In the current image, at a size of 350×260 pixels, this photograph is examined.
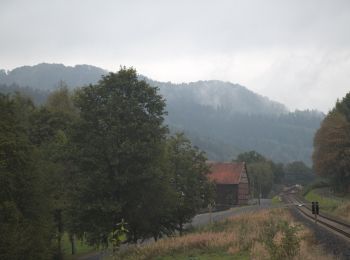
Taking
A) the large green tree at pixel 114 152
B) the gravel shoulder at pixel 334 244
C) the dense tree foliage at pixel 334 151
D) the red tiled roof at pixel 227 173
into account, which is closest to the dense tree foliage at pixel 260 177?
the red tiled roof at pixel 227 173

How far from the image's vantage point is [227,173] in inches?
4284

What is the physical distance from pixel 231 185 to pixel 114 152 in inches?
3068

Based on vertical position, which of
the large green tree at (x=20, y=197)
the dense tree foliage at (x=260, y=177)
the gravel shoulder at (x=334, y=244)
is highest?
the large green tree at (x=20, y=197)

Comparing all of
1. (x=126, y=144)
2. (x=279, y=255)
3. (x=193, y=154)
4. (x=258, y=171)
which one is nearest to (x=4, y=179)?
(x=126, y=144)

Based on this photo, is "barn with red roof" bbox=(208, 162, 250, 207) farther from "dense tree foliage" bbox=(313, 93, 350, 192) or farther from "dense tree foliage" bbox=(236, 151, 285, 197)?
"dense tree foliage" bbox=(236, 151, 285, 197)

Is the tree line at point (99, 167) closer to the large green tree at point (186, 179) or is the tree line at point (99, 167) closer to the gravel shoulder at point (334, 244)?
the large green tree at point (186, 179)

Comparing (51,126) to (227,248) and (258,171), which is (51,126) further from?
(258,171)

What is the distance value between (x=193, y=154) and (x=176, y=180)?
476 centimetres

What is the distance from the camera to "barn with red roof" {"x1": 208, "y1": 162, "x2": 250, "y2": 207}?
10553cm

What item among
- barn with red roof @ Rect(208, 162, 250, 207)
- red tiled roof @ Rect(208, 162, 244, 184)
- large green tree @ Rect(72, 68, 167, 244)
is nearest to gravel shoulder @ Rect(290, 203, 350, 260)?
large green tree @ Rect(72, 68, 167, 244)

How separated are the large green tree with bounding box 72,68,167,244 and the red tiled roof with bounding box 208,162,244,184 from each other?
238 feet

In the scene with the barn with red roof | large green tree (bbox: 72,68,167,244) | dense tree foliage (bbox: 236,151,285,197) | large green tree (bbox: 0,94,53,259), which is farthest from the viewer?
dense tree foliage (bbox: 236,151,285,197)

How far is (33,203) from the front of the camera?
30.4 meters

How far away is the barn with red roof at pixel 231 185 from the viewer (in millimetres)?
105525
